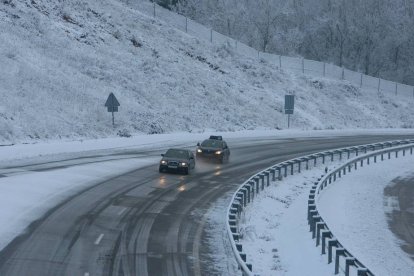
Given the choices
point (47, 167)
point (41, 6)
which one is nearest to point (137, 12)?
point (41, 6)

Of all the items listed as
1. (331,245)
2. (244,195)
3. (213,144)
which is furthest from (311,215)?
(213,144)

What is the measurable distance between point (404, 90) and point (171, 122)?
44939 mm

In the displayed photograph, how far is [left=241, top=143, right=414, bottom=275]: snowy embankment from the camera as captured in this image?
17578 millimetres

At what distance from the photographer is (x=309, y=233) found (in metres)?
20.6

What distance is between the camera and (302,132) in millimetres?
60156

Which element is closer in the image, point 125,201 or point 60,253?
point 60,253

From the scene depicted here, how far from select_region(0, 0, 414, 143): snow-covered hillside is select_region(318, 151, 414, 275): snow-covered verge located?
18519 mm

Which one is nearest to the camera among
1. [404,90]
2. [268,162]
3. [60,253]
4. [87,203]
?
[60,253]

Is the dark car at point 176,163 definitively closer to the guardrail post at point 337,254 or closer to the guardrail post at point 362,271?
the guardrail post at point 337,254

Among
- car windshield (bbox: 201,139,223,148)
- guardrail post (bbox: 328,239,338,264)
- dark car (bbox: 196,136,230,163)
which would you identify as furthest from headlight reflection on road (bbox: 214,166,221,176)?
guardrail post (bbox: 328,239,338,264)

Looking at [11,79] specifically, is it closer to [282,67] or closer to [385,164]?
[385,164]

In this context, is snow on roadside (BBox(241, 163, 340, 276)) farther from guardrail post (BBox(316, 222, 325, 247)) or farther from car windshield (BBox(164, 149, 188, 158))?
car windshield (BBox(164, 149, 188, 158))

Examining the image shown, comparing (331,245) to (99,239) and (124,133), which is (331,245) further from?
(124,133)

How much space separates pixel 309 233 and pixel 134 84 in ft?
119
